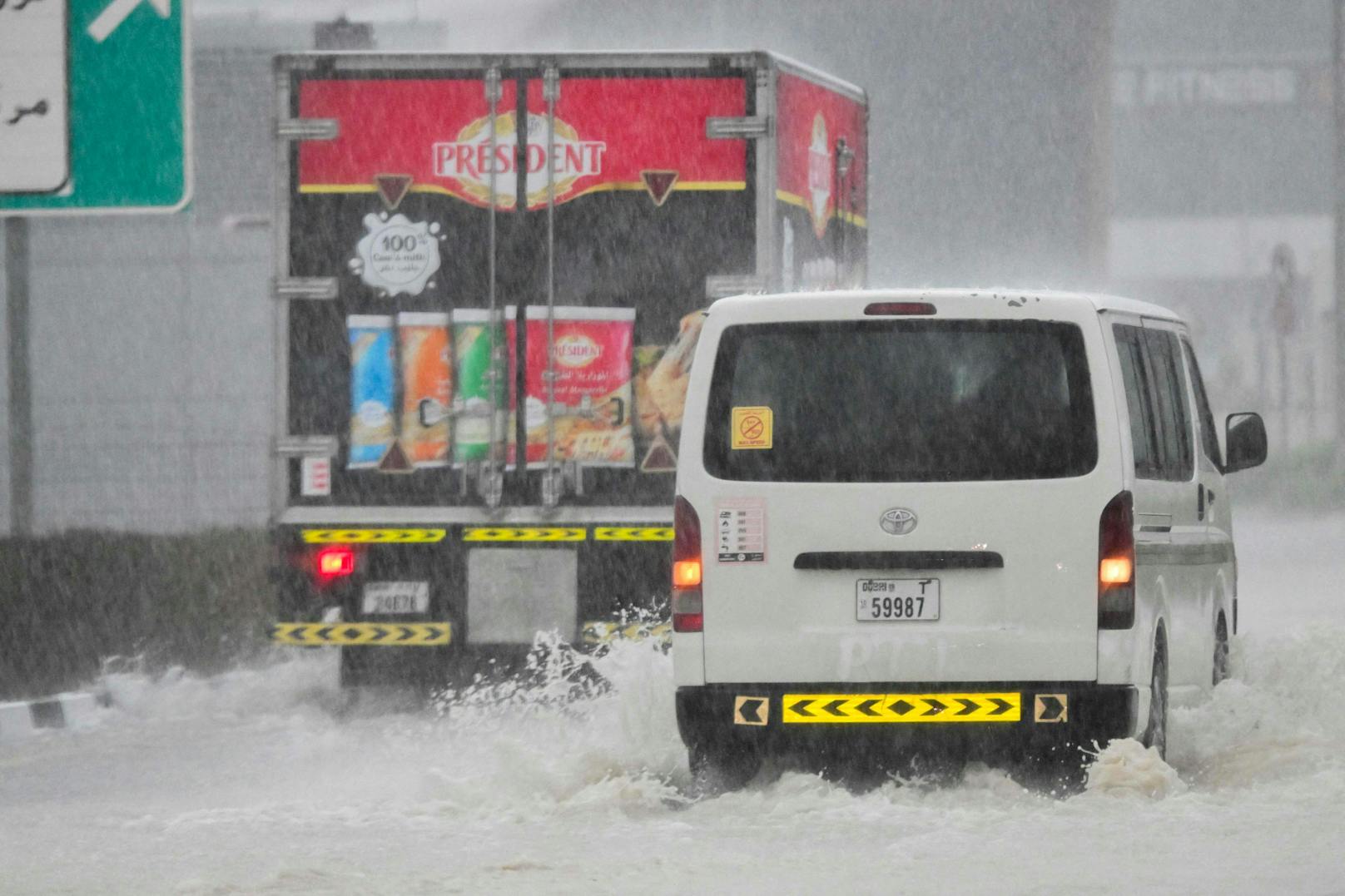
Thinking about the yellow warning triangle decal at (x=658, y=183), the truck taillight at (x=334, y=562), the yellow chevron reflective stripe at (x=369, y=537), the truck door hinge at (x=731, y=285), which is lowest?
the truck taillight at (x=334, y=562)

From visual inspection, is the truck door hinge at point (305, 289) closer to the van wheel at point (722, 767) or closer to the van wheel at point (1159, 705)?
the van wheel at point (722, 767)

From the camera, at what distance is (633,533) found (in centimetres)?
1234

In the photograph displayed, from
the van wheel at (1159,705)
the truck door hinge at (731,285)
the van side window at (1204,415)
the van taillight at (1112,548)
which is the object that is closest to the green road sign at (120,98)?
the truck door hinge at (731,285)

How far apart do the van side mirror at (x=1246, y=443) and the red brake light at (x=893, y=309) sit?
2546mm

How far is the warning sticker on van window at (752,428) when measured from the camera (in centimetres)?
897

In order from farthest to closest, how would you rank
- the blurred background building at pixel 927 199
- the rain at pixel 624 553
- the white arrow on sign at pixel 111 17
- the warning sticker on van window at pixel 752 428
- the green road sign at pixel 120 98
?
the blurred background building at pixel 927 199
the white arrow on sign at pixel 111 17
the green road sign at pixel 120 98
the warning sticker on van window at pixel 752 428
the rain at pixel 624 553

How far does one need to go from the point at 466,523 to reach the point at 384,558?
45cm

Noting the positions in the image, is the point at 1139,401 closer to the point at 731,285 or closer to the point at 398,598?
the point at 731,285

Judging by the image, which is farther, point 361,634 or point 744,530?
point 361,634

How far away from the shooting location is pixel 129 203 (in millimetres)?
9547

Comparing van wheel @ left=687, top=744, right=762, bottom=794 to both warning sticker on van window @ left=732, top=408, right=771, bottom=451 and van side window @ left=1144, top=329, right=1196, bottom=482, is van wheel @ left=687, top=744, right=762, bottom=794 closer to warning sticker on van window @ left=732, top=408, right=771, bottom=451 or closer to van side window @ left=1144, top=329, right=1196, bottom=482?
warning sticker on van window @ left=732, top=408, right=771, bottom=451

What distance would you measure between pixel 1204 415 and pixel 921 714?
9.54ft

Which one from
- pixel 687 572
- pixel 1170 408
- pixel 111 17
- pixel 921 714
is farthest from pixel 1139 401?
pixel 111 17

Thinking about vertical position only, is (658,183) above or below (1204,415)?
above
